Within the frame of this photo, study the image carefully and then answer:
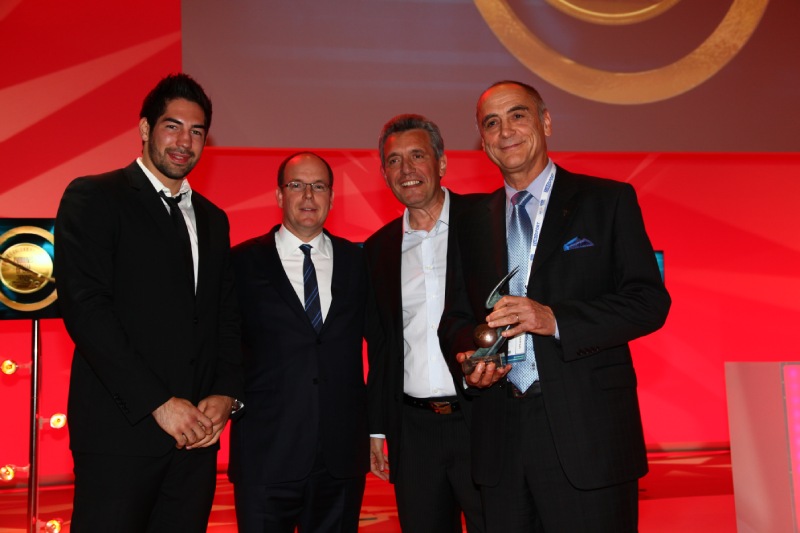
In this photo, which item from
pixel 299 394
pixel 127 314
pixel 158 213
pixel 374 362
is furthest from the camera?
pixel 374 362

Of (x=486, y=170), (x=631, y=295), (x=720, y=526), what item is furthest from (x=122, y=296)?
(x=486, y=170)

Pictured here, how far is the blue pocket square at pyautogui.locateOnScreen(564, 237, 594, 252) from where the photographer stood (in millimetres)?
2068

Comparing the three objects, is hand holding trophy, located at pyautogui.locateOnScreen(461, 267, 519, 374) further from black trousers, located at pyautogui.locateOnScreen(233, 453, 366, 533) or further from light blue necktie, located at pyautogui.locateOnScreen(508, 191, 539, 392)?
black trousers, located at pyautogui.locateOnScreen(233, 453, 366, 533)

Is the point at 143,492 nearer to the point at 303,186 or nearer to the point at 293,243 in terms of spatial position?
the point at 293,243

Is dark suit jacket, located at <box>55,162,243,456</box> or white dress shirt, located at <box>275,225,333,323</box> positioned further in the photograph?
white dress shirt, located at <box>275,225,333,323</box>

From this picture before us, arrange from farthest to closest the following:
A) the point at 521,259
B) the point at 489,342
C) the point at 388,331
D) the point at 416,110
A: the point at 416,110
the point at 388,331
the point at 521,259
the point at 489,342

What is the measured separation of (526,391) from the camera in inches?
81.6

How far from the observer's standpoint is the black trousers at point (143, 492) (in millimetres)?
2166

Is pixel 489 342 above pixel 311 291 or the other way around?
the other way around

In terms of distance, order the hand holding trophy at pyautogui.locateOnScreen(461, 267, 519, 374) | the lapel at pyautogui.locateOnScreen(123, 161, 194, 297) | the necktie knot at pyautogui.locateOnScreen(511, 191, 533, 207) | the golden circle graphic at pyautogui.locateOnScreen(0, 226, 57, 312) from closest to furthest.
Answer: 1. the hand holding trophy at pyautogui.locateOnScreen(461, 267, 519, 374)
2. the necktie knot at pyautogui.locateOnScreen(511, 191, 533, 207)
3. the lapel at pyautogui.locateOnScreen(123, 161, 194, 297)
4. the golden circle graphic at pyautogui.locateOnScreen(0, 226, 57, 312)

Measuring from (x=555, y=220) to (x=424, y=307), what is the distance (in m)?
0.86

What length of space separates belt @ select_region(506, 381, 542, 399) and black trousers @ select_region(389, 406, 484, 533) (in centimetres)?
60

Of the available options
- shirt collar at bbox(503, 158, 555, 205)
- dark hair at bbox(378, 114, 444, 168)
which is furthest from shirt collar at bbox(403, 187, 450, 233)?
shirt collar at bbox(503, 158, 555, 205)

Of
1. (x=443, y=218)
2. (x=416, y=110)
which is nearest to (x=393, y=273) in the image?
(x=443, y=218)
